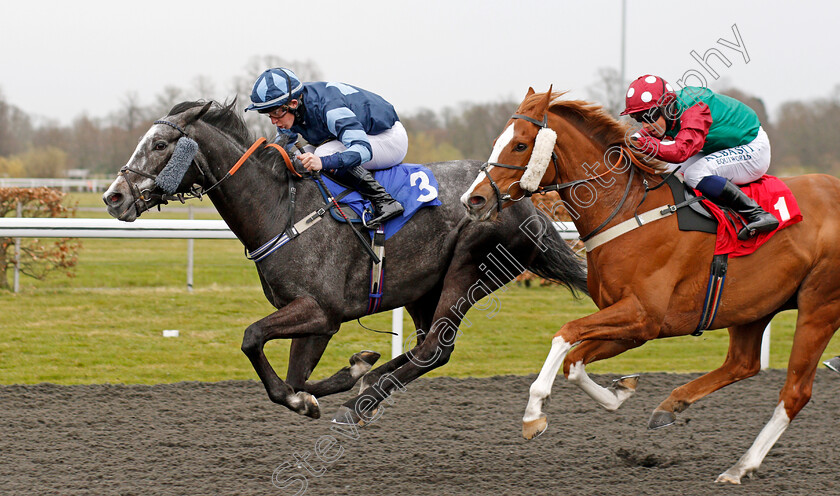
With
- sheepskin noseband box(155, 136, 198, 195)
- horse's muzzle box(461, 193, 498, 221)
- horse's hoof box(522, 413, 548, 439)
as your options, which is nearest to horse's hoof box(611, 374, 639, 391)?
horse's hoof box(522, 413, 548, 439)

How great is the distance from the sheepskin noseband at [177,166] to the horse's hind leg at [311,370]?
951 millimetres

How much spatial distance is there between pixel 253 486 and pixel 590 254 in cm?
181

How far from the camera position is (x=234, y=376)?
21.2 feet

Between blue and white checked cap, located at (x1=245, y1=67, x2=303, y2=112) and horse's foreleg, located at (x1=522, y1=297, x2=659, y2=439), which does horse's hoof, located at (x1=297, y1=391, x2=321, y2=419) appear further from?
blue and white checked cap, located at (x1=245, y1=67, x2=303, y2=112)

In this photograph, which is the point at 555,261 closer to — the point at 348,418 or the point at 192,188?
the point at 348,418

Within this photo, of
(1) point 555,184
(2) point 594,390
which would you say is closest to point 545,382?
(2) point 594,390

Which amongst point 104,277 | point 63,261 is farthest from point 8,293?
point 104,277

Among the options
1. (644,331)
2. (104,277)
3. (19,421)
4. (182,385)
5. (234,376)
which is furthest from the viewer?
(104,277)

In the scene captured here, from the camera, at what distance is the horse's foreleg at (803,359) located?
156 inches

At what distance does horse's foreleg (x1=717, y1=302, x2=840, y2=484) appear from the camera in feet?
13.0

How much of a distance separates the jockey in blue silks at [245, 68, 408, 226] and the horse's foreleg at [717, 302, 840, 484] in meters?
1.98

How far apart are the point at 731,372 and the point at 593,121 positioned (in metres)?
1.50

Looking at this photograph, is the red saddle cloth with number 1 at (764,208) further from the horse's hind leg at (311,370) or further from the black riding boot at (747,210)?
the horse's hind leg at (311,370)

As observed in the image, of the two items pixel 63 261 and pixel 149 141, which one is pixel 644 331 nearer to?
pixel 149 141
